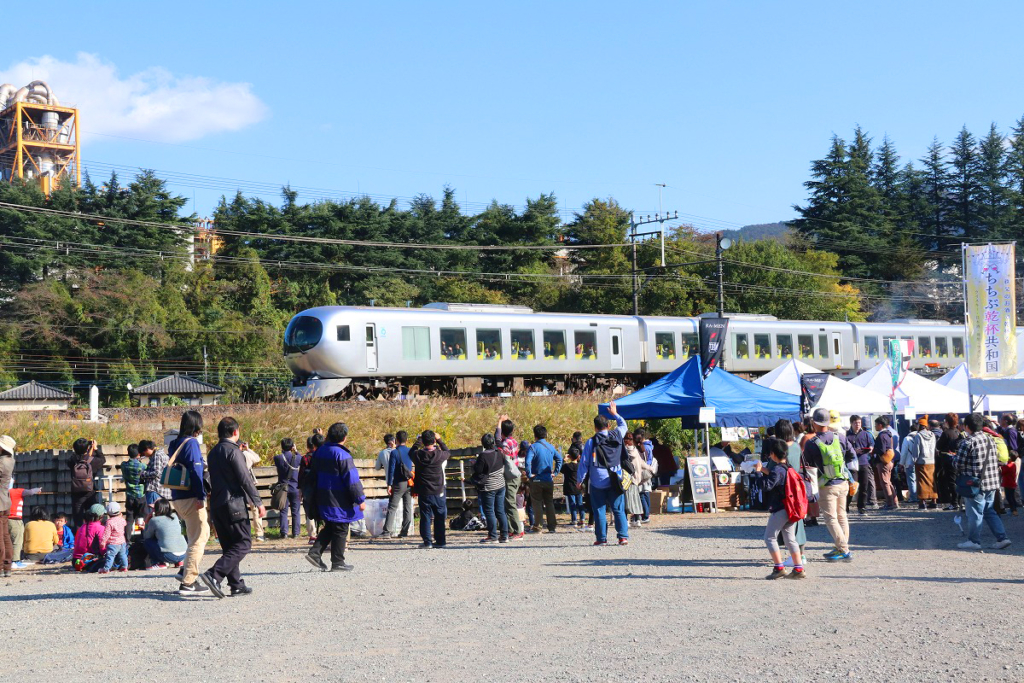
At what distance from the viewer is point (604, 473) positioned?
12.6 m

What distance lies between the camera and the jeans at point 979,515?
11586 mm

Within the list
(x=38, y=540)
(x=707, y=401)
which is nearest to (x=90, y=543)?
(x=38, y=540)

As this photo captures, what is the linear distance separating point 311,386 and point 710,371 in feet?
46.4

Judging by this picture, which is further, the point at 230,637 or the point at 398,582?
the point at 398,582

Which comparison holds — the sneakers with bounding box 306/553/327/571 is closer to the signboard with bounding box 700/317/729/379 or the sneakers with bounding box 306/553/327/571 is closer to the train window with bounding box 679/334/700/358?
→ the signboard with bounding box 700/317/729/379

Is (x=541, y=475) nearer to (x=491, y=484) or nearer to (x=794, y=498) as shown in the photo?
(x=491, y=484)

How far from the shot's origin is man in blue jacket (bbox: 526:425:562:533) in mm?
14664

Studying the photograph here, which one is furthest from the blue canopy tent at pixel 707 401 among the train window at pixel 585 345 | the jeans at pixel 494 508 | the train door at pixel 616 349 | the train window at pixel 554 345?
the train door at pixel 616 349

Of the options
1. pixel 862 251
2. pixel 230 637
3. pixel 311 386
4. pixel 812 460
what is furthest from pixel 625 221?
pixel 230 637

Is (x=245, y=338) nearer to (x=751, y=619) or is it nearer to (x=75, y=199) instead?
(x=75, y=199)

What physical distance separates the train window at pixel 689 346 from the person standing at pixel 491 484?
80.8 feet

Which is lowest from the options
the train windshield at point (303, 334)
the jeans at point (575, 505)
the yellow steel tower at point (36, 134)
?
the jeans at point (575, 505)

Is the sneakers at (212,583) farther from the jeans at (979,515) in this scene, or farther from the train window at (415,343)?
the train window at (415,343)

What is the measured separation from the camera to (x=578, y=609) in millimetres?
8453
